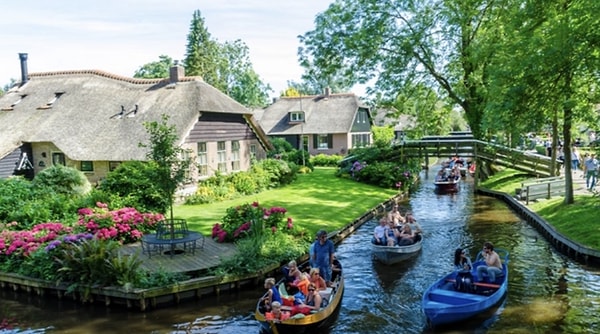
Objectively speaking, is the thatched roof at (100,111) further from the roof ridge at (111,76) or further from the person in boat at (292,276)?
the person in boat at (292,276)

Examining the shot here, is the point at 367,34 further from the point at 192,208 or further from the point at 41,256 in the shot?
the point at 41,256

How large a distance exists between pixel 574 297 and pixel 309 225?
35.4 ft

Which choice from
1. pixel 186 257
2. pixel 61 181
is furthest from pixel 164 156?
pixel 61 181

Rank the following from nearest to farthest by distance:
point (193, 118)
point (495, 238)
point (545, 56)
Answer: point (545, 56)
point (495, 238)
point (193, 118)

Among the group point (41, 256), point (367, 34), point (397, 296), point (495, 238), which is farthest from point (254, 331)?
point (367, 34)

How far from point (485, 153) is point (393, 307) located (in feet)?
78.4

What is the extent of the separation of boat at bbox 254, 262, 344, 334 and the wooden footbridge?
22.7 metres

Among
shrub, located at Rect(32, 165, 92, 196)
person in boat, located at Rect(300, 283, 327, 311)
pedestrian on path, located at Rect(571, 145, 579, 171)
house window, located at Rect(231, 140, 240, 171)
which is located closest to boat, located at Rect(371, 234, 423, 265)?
person in boat, located at Rect(300, 283, 327, 311)

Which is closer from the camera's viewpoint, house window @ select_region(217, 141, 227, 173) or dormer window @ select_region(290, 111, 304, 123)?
house window @ select_region(217, 141, 227, 173)

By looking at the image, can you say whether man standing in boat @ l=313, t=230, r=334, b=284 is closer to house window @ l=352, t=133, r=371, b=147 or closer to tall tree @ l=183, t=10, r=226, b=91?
house window @ l=352, t=133, r=371, b=147

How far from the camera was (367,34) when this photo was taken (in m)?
34.4

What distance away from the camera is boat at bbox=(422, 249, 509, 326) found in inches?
471

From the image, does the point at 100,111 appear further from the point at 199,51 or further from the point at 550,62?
the point at 199,51

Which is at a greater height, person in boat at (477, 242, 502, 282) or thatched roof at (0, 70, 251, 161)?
thatched roof at (0, 70, 251, 161)
